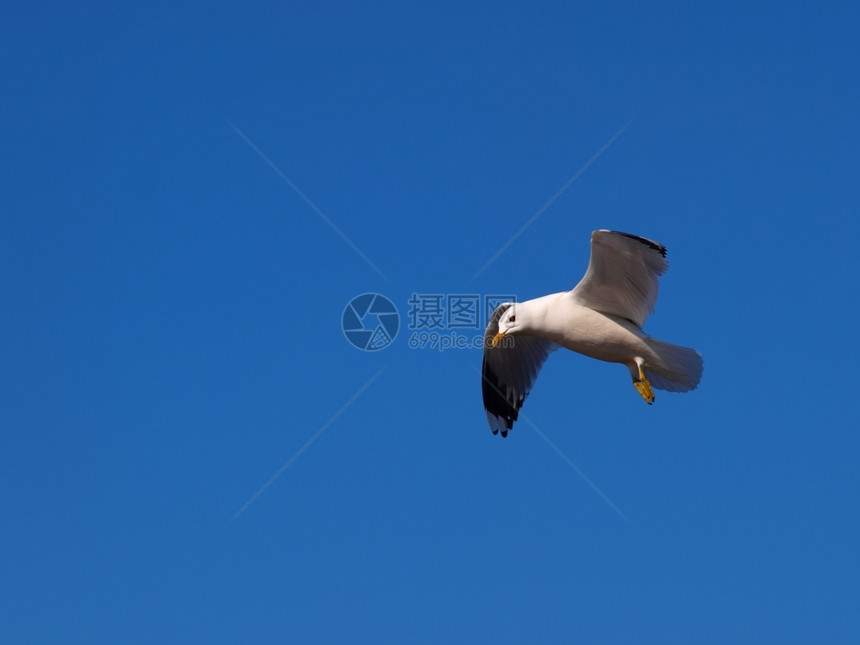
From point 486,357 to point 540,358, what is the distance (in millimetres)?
483

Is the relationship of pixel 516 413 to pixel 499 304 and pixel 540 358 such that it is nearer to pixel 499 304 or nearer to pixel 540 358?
pixel 540 358

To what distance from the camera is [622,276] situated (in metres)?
9.38

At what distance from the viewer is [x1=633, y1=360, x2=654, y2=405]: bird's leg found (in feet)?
31.6

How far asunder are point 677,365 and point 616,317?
0.61 metres

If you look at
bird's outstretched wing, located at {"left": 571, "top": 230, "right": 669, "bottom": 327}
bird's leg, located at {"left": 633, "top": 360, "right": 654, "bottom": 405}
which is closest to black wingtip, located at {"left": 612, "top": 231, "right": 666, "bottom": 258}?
bird's outstretched wing, located at {"left": 571, "top": 230, "right": 669, "bottom": 327}

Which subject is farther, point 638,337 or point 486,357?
point 486,357

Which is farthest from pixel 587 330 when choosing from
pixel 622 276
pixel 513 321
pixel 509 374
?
pixel 509 374

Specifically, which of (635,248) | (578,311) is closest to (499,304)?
(578,311)

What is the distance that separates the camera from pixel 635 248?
29.9 ft

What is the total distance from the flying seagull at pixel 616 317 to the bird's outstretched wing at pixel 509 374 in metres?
0.61

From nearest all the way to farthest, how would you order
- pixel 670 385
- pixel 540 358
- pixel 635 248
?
pixel 635 248
pixel 670 385
pixel 540 358

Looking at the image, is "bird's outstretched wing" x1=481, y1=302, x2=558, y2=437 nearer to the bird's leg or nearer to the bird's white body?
the bird's white body

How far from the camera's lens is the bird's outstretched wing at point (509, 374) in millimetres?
10781

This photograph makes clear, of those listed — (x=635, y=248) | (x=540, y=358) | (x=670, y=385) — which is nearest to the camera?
(x=635, y=248)
